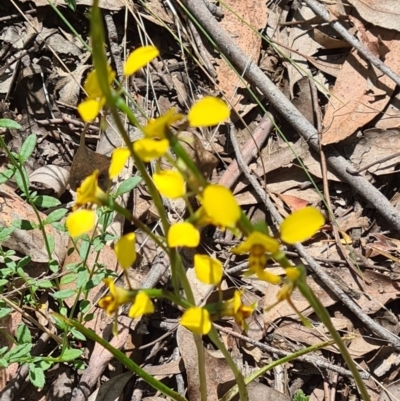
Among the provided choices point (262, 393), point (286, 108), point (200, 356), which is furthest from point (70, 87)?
point (200, 356)

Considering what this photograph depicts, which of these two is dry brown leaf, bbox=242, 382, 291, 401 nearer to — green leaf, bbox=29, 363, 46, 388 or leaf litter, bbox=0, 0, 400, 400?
leaf litter, bbox=0, 0, 400, 400

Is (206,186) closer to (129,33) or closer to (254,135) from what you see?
(254,135)

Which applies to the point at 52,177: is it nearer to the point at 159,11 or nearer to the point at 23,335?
the point at 23,335

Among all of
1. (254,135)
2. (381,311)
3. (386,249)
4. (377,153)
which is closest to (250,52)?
(254,135)

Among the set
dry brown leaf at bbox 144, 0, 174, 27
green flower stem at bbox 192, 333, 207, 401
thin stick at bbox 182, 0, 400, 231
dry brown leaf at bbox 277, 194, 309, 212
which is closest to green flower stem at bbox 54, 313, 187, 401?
green flower stem at bbox 192, 333, 207, 401

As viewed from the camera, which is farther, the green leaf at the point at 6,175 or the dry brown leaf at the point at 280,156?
the dry brown leaf at the point at 280,156

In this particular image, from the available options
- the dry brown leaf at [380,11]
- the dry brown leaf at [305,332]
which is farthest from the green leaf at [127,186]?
the dry brown leaf at [380,11]

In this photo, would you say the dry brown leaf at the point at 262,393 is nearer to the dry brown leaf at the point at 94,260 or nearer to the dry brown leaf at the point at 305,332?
the dry brown leaf at the point at 305,332

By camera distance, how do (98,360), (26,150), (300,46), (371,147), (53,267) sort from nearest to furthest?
(26,150) < (53,267) < (98,360) < (371,147) < (300,46)
